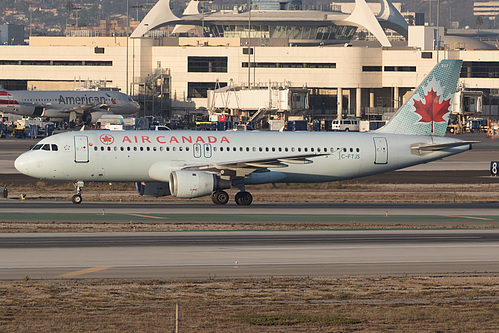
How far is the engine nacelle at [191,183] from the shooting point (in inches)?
1844

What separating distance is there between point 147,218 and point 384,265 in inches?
613

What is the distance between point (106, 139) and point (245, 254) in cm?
1884

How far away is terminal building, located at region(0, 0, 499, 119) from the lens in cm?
16625

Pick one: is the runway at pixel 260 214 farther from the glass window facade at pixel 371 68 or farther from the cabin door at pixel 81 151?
the glass window facade at pixel 371 68

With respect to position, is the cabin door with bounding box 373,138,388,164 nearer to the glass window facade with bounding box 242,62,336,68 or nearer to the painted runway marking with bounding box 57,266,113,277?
the painted runway marking with bounding box 57,266,113,277

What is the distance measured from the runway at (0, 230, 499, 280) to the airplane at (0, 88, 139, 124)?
101 meters

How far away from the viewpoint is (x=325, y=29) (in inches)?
7456

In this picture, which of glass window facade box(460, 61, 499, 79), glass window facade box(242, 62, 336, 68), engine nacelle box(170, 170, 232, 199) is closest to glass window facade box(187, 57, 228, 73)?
glass window facade box(242, 62, 336, 68)

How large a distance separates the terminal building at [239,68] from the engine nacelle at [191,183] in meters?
112

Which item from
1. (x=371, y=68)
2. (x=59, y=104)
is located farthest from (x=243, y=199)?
(x=371, y=68)

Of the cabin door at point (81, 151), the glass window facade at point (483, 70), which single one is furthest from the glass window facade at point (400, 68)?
the cabin door at point (81, 151)

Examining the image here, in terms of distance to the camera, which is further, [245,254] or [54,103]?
[54,103]

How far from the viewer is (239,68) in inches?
6654

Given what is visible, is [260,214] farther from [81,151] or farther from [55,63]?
[55,63]
